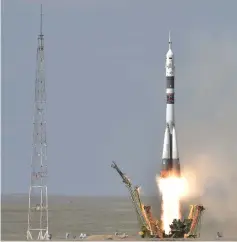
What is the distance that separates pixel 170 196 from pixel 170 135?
675 centimetres

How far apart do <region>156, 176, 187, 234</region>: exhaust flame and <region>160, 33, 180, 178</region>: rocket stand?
2.83ft

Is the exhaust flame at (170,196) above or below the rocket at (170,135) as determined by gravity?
below

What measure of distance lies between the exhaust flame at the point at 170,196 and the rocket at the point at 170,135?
86 centimetres

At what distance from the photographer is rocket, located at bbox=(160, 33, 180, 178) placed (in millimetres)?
146250

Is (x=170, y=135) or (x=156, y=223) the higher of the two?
(x=170, y=135)

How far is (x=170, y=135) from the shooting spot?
148250 mm

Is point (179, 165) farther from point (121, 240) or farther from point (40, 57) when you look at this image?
point (40, 57)

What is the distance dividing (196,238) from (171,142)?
1121 centimetres

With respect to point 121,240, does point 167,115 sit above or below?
above

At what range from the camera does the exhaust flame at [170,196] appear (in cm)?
14725

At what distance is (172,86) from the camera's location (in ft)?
479

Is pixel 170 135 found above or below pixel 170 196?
above

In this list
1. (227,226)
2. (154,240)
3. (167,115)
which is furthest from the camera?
(227,226)

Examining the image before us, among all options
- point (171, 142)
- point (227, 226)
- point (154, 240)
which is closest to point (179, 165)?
point (171, 142)
